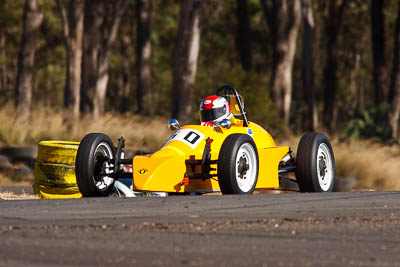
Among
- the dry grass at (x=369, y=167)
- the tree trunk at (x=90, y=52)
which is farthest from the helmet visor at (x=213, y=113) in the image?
the tree trunk at (x=90, y=52)

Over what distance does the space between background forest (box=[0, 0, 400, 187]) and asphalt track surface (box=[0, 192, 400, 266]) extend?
13135 millimetres

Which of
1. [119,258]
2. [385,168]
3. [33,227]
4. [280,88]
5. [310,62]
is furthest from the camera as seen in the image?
A: [310,62]

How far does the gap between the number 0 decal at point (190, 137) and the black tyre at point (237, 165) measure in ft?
2.50

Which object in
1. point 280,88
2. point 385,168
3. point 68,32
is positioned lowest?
point 385,168

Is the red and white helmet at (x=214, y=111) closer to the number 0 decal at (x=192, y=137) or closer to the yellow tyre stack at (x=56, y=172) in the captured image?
the number 0 decal at (x=192, y=137)

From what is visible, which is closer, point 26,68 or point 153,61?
point 26,68

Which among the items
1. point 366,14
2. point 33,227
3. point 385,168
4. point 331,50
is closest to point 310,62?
point 331,50

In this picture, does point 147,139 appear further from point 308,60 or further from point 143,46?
point 143,46

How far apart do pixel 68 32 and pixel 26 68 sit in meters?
3.31

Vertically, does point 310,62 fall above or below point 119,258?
above

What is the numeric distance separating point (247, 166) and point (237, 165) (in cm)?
26

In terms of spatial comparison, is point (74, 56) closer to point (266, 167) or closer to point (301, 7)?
point (301, 7)

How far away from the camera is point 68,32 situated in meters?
38.4

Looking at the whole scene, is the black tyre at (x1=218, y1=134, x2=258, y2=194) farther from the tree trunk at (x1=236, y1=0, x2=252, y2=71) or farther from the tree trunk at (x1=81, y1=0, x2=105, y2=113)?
the tree trunk at (x1=236, y1=0, x2=252, y2=71)
